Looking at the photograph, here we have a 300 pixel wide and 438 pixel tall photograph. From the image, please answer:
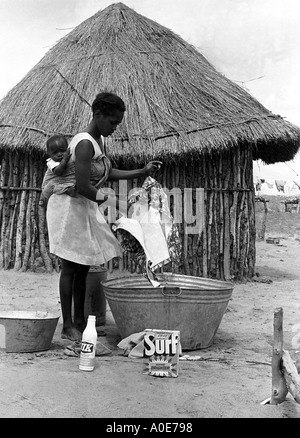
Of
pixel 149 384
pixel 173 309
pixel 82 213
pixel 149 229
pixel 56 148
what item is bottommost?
pixel 149 384

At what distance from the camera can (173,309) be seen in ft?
11.7

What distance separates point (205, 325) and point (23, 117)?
14.5 ft

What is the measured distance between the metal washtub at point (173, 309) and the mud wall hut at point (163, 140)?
2.94 m

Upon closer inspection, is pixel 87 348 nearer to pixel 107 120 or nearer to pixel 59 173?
pixel 59 173

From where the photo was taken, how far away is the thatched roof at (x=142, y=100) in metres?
6.56

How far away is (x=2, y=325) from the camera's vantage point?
333 centimetres

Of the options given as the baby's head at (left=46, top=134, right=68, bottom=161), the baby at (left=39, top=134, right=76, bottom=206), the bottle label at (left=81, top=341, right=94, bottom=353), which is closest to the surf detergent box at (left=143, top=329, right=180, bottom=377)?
the bottle label at (left=81, top=341, right=94, bottom=353)

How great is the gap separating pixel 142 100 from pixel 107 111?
3483 mm

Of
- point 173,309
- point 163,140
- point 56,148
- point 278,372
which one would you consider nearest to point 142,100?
point 163,140

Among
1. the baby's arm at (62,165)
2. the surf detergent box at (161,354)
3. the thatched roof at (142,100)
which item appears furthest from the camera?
the thatched roof at (142,100)

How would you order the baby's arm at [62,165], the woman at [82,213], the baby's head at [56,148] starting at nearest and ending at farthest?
1. the woman at [82,213]
2. the baby's arm at [62,165]
3. the baby's head at [56,148]

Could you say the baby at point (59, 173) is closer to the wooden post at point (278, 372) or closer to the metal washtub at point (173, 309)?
the metal washtub at point (173, 309)

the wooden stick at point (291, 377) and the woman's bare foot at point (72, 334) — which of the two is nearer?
the wooden stick at point (291, 377)

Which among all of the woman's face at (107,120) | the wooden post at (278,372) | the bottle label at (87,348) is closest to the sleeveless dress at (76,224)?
the woman's face at (107,120)
